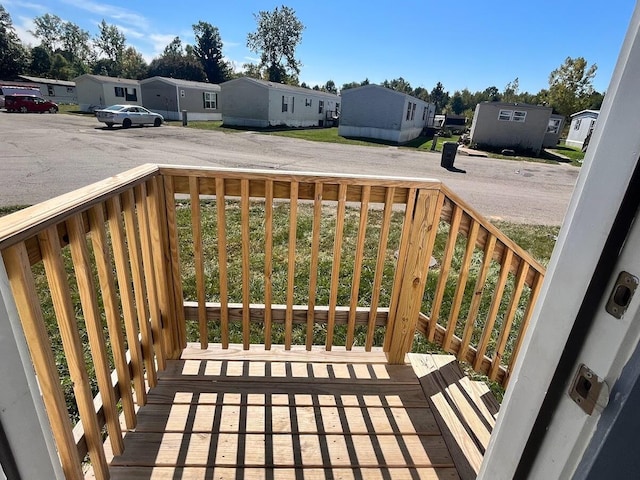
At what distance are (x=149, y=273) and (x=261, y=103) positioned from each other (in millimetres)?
24365

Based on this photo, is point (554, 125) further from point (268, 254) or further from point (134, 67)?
point (134, 67)

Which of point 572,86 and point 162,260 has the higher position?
point 572,86

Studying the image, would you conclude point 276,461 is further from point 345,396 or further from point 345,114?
point 345,114

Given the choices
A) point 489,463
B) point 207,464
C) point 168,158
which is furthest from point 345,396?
point 168,158

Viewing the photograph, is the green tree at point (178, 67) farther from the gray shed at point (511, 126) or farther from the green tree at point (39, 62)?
the gray shed at point (511, 126)

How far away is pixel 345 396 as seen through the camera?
7.13 ft

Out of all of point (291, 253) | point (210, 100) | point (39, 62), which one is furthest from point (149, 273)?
point (39, 62)

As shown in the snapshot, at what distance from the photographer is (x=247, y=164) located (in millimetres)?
10992

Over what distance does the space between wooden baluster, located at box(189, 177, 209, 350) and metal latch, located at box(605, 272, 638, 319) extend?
185 cm

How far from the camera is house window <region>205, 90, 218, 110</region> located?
29.0 meters

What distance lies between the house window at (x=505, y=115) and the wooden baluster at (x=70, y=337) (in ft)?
84.2

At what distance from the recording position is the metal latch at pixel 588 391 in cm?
57

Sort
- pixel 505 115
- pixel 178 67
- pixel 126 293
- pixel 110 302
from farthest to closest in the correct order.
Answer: pixel 178 67 → pixel 505 115 → pixel 126 293 → pixel 110 302

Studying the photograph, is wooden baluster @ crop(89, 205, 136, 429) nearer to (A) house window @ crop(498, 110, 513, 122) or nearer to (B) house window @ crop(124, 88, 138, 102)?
(A) house window @ crop(498, 110, 513, 122)
